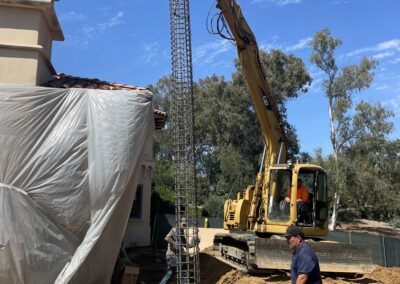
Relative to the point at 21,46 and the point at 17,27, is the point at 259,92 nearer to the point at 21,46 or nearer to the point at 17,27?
the point at 21,46

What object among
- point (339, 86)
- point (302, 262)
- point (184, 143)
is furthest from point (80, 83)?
point (339, 86)

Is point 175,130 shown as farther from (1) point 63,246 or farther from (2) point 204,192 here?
(2) point 204,192

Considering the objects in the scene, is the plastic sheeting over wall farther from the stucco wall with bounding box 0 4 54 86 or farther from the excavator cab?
the excavator cab

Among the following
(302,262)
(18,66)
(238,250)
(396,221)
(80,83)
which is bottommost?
(238,250)

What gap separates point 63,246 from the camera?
272 inches

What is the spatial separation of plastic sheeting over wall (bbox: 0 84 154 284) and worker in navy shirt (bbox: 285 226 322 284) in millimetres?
2989

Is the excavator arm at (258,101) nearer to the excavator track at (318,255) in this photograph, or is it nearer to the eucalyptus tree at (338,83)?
the excavator track at (318,255)

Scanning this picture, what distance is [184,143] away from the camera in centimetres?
824

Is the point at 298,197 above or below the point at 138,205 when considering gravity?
above

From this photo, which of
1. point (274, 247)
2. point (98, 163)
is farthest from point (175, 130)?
point (274, 247)

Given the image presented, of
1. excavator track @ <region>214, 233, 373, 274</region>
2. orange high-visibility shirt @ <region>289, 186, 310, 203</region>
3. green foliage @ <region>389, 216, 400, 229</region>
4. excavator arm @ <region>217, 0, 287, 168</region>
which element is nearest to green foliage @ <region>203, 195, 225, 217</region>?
green foliage @ <region>389, 216, 400, 229</region>

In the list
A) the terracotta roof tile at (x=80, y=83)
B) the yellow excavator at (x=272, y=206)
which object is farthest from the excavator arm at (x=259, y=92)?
the terracotta roof tile at (x=80, y=83)

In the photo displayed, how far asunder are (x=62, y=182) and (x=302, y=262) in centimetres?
386

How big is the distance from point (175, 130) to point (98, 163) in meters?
1.64
